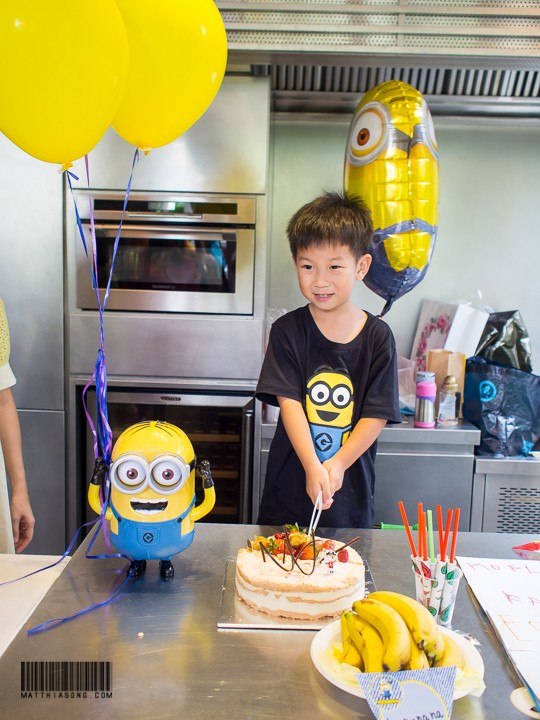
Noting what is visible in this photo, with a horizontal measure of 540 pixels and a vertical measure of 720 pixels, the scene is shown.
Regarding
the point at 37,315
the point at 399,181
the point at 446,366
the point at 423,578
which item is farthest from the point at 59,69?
the point at 446,366

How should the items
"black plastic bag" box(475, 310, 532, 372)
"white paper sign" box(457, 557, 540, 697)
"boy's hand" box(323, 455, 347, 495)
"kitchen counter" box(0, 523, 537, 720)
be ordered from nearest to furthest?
1. "kitchen counter" box(0, 523, 537, 720)
2. "white paper sign" box(457, 557, 540, 697)
3. "boy's hand" box(323, 455, 347, 495)
4. "black plastic bag" box(475, 310, 532, 372)

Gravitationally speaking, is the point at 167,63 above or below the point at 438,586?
above

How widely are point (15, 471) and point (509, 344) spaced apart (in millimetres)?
1997

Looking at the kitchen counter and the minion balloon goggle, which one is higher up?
the minion balloon goggle

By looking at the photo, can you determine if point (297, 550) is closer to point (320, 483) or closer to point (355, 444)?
point (320, 483)

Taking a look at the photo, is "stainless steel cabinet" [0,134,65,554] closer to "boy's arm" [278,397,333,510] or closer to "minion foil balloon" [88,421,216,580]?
"boy's arm" [278,397,333,510]

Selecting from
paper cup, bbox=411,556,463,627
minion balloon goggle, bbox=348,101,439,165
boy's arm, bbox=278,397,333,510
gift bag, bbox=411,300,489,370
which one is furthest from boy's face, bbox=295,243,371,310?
gift bag, bbox=411,300,489,370

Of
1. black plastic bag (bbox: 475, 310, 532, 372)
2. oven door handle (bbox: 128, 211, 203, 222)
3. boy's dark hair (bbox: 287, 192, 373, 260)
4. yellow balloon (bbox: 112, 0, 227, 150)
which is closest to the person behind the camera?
yellow balloon (bbox: 112, 0, 227, 150)

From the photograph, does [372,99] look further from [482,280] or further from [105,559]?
[105,559]

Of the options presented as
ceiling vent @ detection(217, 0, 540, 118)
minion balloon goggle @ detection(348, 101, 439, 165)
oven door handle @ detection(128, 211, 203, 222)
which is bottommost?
oven door handle @ detection(128, 211, 203, 222)

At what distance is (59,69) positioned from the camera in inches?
43.1

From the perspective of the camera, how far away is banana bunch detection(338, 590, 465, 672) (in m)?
0.83

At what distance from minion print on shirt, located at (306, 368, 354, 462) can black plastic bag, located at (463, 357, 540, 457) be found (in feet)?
3.71

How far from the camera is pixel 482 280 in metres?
3.11
